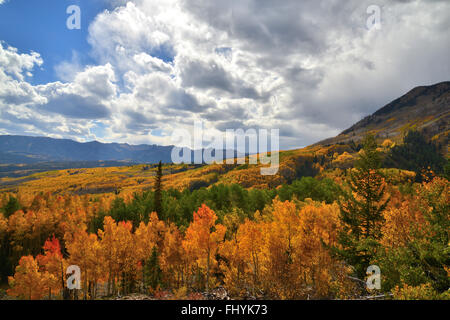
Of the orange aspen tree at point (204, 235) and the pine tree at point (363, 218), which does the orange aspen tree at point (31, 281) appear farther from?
the pine tree at point (363, 218)

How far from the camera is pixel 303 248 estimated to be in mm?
36062

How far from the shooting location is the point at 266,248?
116 ft

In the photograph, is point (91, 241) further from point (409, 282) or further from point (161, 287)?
point (409, 282)

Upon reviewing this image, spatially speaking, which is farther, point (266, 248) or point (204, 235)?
point (204, 235)

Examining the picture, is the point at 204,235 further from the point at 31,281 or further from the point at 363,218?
the point at 31,281

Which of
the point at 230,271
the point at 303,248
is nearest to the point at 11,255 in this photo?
the point at 230,271

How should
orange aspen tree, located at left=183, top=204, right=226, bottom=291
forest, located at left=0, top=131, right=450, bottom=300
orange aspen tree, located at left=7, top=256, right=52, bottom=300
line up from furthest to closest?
orange aspen tree, located at left=7, top=256, right=52, bottom=300
orange aspen tree, located at left=183, top=204, right=226, bottom=291
forest, located at left=0, top=131, right=450, bottom=300

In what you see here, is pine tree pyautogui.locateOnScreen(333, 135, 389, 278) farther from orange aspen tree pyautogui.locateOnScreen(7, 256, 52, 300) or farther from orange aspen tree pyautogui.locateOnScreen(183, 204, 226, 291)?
orange aspen tree pyautogui.locateOnScreen(7, 256, 52, 300)

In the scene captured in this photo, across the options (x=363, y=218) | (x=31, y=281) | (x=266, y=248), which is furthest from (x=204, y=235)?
(x=31, y=281)

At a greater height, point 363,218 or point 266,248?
point 363,218

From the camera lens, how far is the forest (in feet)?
61.2

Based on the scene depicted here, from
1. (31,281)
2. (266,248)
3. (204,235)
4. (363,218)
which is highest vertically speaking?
(363,218)

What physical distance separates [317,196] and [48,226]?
90031 millimetres

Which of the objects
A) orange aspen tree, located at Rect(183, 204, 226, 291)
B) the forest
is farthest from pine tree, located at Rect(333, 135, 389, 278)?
orange aspen tree, located at Rect(183, 204, 226, 291)
